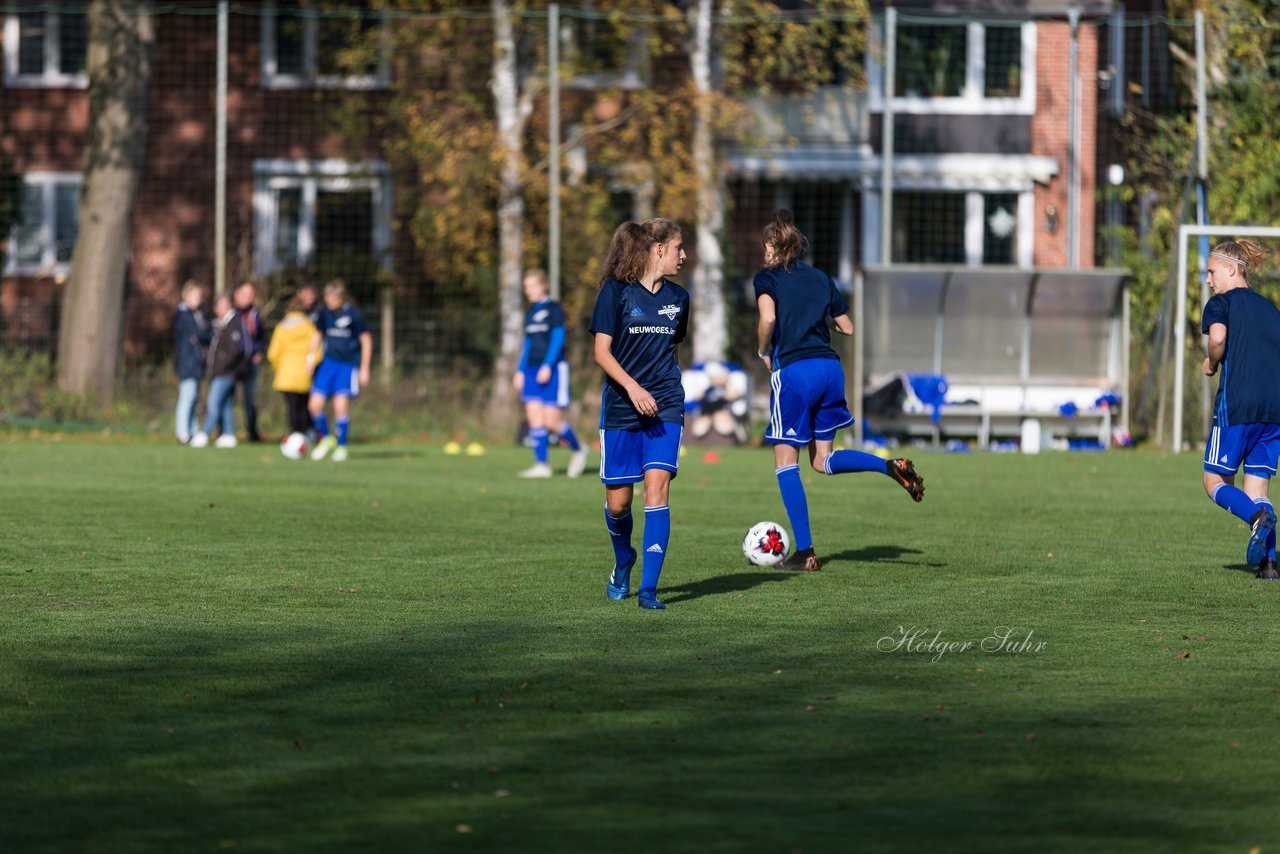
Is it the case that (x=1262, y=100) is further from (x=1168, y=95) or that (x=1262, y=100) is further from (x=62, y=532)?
(x=62, y=532)

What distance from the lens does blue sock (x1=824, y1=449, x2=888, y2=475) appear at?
11.1 metres

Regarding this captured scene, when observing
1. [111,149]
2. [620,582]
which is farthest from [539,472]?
[111,149]

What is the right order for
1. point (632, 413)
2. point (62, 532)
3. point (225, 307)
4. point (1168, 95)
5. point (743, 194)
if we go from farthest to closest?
point (743, 194) < point (1168, 95) < point (225, 307) < point (62, 532) < point (632, 413)

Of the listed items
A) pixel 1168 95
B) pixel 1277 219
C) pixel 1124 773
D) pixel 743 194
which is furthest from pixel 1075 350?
pixel 1124 773

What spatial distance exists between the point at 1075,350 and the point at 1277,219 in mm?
2890

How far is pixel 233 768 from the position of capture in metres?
5.86

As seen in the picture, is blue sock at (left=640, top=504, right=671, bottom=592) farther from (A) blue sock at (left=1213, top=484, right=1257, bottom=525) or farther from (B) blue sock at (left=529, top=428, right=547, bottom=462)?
(B) blue sock at (left=529, top=428, right=547, bottom=462)

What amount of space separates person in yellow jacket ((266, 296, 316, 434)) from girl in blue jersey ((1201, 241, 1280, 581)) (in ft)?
42.1

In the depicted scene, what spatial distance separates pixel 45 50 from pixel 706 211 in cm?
1430

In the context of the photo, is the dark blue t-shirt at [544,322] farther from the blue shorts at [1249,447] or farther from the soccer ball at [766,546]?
the blue shorts at [1249,447]

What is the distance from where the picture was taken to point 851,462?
11.2m

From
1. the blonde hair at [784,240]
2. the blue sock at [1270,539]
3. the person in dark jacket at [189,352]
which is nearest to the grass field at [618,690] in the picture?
the blue sock at [1270,539]

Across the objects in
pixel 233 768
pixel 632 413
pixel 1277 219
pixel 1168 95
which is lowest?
pixel 233 768

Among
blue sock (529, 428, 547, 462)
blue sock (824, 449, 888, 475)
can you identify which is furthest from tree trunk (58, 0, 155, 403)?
blue sock (824, 449, 888, 475)
